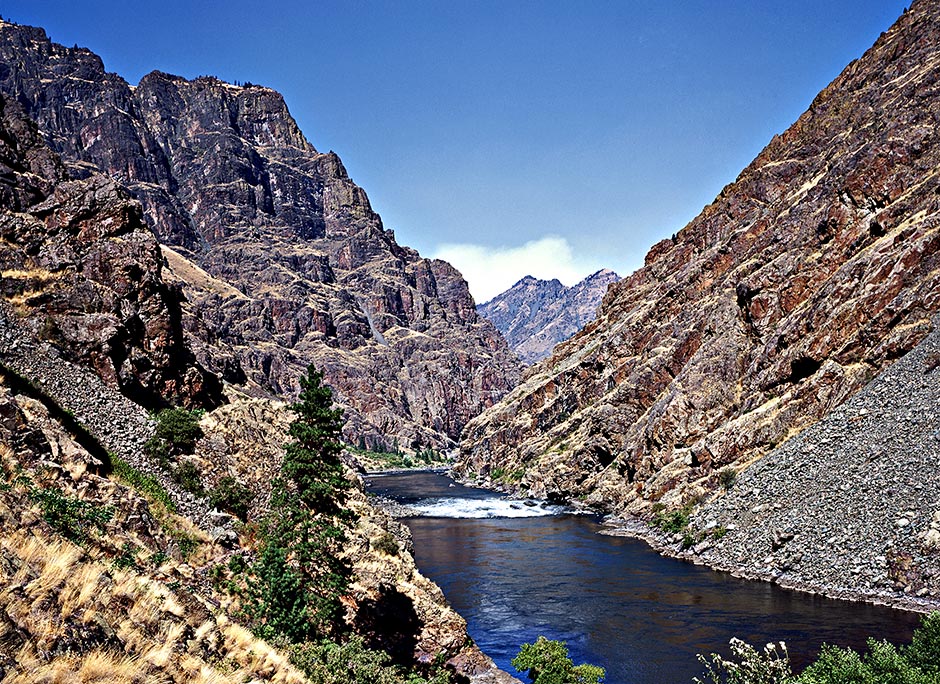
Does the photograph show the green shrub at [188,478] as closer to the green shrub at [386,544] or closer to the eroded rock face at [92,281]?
the eroded rock face at [92,281]

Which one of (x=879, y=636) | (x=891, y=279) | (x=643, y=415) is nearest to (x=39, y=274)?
(x=879, y=636)

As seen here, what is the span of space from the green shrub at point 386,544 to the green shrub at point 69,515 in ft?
51.0

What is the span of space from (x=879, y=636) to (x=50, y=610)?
137ft

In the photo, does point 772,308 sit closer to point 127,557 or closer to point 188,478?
point 188,478

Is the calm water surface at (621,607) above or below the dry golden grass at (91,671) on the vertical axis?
below

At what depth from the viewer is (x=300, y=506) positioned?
2619 cm

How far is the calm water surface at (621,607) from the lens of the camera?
36469mm

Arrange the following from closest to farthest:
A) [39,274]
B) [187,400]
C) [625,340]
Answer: [39,274], [187,400], [625,340]

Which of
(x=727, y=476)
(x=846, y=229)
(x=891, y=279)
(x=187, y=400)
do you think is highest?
(x=846, y=229)

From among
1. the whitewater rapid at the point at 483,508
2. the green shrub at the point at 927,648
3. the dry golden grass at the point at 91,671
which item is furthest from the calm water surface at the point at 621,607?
the dry golden grass at the point at 91,671

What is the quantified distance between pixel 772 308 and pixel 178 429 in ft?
257

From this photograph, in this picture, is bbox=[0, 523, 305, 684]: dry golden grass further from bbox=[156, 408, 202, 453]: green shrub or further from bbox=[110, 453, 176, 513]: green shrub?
bbox=[156, 408, 202, 453]: green shrub

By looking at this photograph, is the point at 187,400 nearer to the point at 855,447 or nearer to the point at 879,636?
the point at 879,636

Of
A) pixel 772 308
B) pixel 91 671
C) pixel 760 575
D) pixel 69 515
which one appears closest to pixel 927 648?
pixel 91 671
